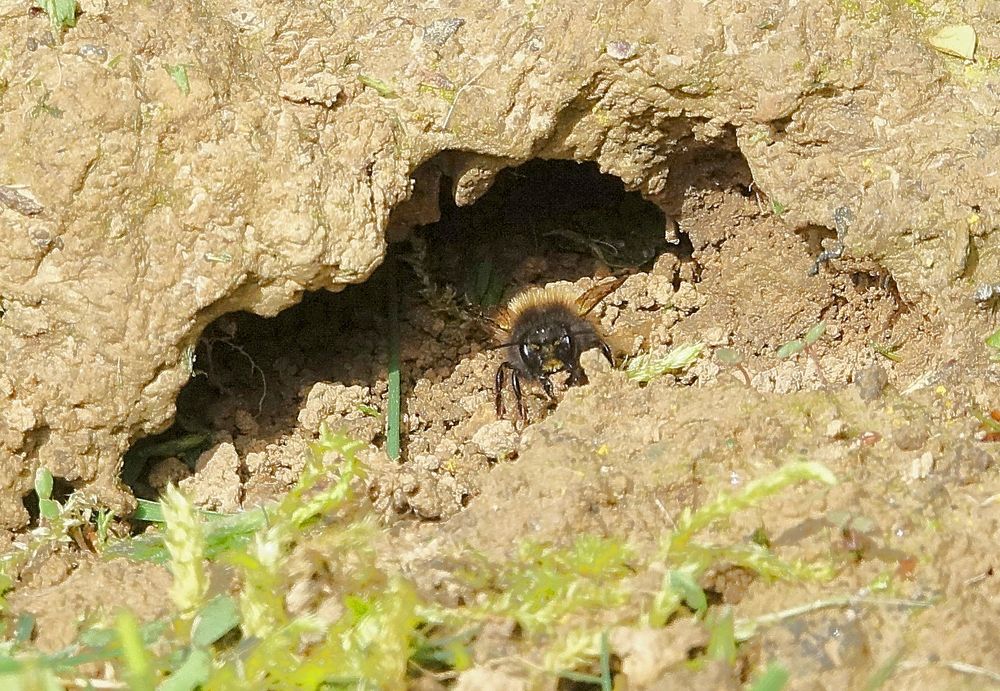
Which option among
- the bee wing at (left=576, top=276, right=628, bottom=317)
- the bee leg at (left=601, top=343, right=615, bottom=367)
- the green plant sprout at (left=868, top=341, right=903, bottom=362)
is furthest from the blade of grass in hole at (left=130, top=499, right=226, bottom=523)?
the green plant sprout at (left=868, top=341, right=903, bottom=362)

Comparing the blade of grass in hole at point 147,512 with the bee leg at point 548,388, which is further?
the bee leg at point 548,388

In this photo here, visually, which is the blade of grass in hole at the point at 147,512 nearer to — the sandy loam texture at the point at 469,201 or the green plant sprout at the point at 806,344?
the sandy loam texture at the point at 469,201

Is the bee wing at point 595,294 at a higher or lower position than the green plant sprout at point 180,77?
lower

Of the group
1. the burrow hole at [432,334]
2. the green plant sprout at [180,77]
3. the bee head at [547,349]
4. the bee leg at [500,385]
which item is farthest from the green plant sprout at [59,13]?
→ the bee head at [547,349]

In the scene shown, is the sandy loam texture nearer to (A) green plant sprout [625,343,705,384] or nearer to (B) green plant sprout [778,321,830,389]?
(B) green plant sprout [778,321,830,389]

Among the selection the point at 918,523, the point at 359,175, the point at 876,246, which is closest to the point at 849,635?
the point at 918,523

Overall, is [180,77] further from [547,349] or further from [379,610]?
[547,349]

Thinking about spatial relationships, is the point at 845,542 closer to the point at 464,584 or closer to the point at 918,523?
the point at 918,523
